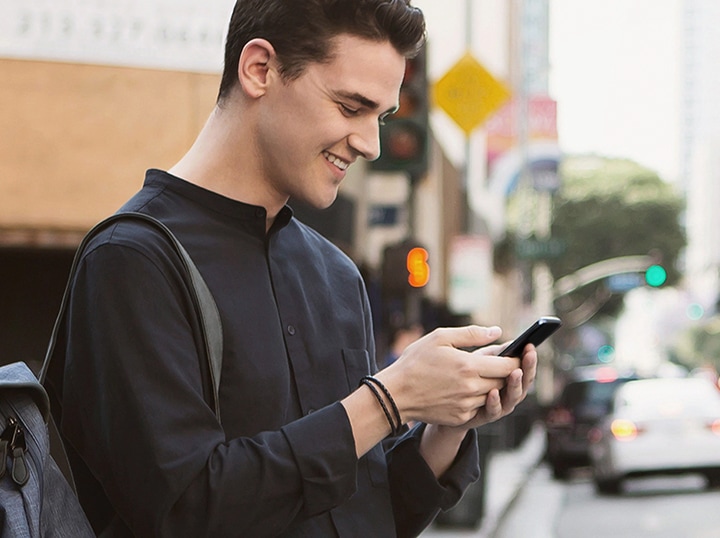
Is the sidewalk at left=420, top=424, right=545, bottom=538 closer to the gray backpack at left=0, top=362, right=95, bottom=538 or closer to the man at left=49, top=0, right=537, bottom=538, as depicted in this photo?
the man at left=49, top=0, right=537, bottom=538

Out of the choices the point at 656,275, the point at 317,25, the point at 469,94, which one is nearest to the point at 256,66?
the point at 317,25

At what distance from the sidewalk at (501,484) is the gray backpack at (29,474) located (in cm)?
993

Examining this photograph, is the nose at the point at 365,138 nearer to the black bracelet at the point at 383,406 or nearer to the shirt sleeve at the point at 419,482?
the black bracelet at the point at 383,406

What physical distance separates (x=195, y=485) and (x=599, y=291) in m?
72.5

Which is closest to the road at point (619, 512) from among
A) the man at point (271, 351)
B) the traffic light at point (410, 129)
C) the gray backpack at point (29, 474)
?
the traffic light at point (410, 129)

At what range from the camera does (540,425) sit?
49.9 meters

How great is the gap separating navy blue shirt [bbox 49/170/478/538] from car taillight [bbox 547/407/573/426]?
19841mm

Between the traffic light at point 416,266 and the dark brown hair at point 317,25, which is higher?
the dark brown hair at point 317,25

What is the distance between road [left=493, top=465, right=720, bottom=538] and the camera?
1301 centimetres

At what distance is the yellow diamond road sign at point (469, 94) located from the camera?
13.1 m

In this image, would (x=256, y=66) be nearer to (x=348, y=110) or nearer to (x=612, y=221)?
(x=348, y=110)

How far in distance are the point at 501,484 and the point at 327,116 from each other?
17130mm

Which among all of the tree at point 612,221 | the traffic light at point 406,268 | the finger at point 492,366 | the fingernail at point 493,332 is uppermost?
the fingernail at point 493,332

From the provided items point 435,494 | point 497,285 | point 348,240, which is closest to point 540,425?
point 497,285
